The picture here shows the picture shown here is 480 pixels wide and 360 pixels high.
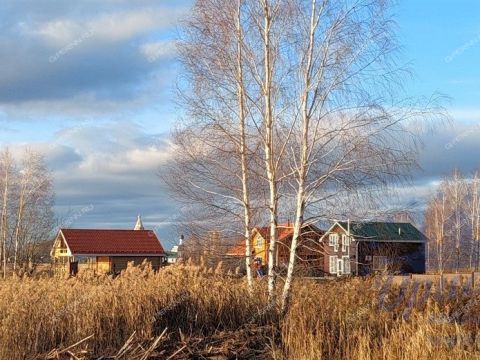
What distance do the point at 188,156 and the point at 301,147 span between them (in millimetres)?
2793

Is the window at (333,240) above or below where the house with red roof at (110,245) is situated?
above

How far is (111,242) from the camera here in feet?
170

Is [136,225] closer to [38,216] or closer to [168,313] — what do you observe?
[38,216]

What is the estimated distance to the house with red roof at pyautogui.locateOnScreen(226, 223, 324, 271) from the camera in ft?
44.8

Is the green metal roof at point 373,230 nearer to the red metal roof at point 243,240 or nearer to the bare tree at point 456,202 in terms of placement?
the red metal roof at point 243,240

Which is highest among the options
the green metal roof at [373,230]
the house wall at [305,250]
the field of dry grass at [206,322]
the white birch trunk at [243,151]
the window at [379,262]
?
the white birch trunk at [243,151]

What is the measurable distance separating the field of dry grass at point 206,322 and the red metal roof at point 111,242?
38598mm

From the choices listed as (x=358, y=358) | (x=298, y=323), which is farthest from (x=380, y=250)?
(x=358, y=358)

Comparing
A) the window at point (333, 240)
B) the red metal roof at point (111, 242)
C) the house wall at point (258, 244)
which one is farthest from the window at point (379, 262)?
the red metal roof at point (111, 242)

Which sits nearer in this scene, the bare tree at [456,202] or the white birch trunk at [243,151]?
the white birch trunk at [243,151]

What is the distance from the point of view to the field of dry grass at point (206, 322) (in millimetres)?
9328

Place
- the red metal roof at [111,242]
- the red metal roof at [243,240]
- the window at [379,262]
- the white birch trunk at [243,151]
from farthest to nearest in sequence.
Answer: the red metal roof at [111,242] → the window at [379,262] → the red metal roof at [243,240] → the white birch trunk at [243,151]

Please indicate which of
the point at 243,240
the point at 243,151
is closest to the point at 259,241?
the point at 243,240

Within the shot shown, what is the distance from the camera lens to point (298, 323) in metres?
10.5
